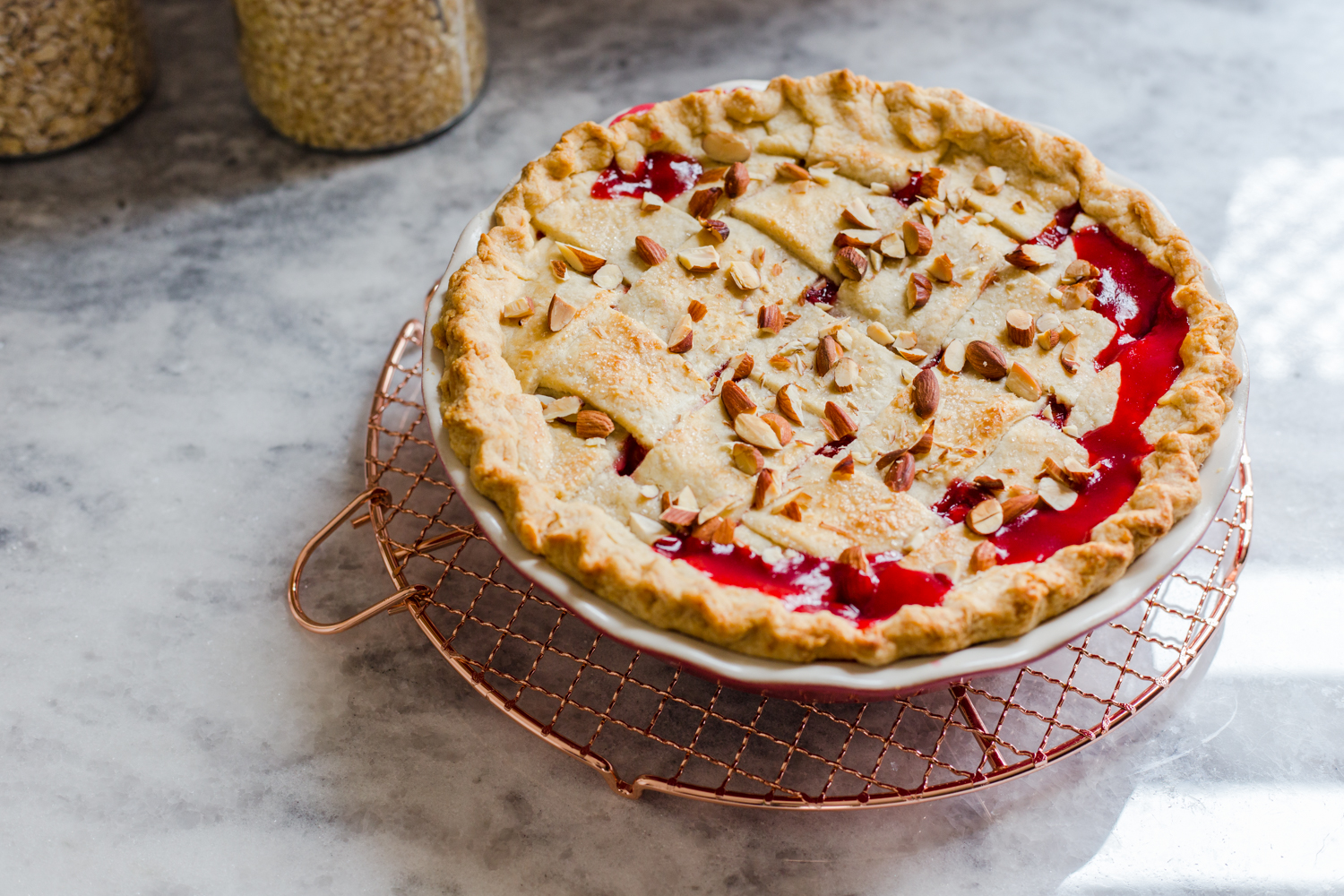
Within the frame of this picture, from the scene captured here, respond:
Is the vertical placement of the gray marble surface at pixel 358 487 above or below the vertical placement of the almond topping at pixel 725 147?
below

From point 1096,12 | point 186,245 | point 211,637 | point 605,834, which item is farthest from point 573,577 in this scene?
point 1096,12

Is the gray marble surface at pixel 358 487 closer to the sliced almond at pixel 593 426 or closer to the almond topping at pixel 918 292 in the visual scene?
the sliced almond at pixel 593 426

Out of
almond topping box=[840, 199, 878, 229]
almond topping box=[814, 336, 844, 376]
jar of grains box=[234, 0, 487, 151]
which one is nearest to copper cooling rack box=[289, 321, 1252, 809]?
almond topping box=[814, 336, 844, 376]

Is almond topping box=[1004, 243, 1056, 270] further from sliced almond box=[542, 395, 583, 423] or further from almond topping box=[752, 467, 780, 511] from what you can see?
sliced almond box=[542, 395, 583, 423]

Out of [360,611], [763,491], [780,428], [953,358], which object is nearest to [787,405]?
[780,428]

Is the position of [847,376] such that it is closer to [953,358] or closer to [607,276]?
[953,358]

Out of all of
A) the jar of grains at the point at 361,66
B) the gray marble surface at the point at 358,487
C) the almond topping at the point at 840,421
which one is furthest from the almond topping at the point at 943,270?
the jar of grains at the point at 361,66
